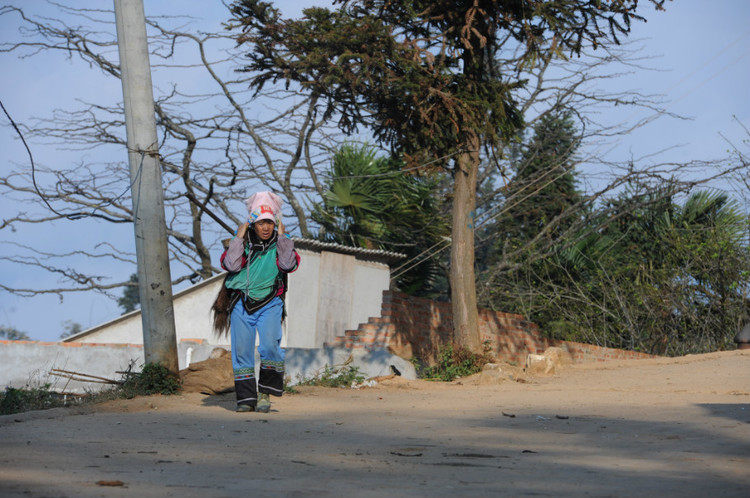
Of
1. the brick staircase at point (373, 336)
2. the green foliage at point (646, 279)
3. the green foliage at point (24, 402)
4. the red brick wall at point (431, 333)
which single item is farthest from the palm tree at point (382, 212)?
the green foliage at point (24, 402)

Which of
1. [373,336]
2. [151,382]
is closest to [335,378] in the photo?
[373,336]

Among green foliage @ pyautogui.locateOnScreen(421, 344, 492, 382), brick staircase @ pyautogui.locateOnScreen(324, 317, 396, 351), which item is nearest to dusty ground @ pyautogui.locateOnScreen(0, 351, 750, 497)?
green foliage @ pyautogui.locateOnScreen(421, 344, 492, 382)

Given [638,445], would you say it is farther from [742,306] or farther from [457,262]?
[742,306]

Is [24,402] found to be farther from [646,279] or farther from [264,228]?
[646,279]

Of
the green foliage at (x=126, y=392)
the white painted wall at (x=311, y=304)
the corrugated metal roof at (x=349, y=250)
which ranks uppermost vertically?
the corrugated metal roof at (x=349, y=250)

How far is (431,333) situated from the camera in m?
12.5

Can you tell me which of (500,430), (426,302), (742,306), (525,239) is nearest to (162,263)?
(500,430)

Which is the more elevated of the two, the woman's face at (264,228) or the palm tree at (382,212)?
the palm tree at (382,212)

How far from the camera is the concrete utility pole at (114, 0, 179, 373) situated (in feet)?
23.6

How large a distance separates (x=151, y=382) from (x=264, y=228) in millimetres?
1906

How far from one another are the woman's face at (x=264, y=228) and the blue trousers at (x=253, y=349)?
504 mm

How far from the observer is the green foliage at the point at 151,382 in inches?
274

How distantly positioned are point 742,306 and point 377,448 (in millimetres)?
13196

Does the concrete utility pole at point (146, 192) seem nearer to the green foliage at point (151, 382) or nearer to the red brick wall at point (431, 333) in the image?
the green foliage at point (151, 382)
